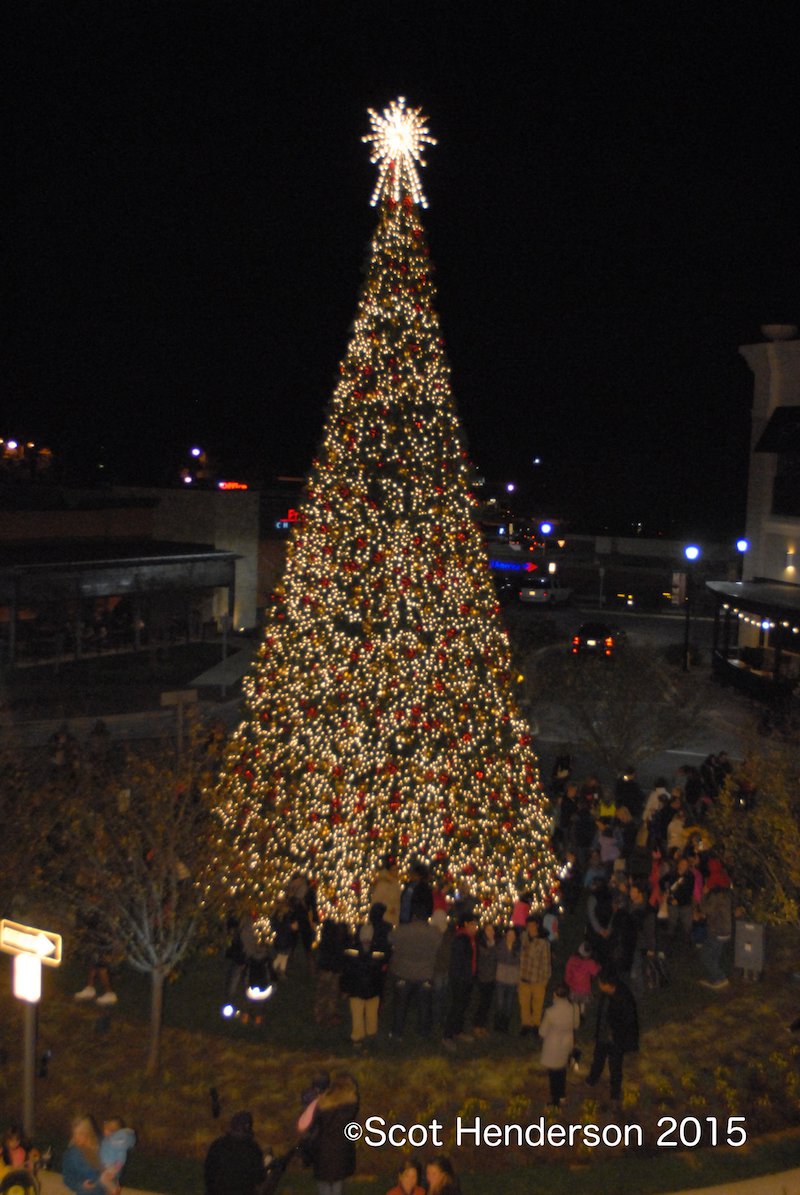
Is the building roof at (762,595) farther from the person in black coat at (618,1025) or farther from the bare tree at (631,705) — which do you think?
the person in black coat at (618,1025)

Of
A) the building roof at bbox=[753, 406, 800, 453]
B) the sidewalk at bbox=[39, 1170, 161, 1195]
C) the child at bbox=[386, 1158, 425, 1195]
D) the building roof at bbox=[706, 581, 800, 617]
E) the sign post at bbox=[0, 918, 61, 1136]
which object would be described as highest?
the building roof at bbox=[753, 406, 800, 453]

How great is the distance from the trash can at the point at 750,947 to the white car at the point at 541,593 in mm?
41230

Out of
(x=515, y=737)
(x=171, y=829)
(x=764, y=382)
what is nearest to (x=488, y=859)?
(x=515, y=737)

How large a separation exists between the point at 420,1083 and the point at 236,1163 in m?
2.94

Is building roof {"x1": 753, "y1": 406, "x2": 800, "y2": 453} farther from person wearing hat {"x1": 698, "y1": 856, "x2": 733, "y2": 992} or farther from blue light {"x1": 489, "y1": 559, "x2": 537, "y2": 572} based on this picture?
person wearing hat {"x1": 698, "y1": 856, "x2": 733, "y2": 992}

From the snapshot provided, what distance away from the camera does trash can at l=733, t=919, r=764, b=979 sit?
39.7ft

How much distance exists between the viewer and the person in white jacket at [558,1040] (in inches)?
366

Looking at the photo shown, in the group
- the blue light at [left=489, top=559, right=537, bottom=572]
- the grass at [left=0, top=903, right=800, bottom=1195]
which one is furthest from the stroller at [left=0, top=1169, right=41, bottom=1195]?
the blue light at [left=489, top=559, right=537, bottom=572]

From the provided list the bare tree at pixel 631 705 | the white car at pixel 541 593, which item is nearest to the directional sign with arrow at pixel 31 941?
the bare tree at pixel 631 705

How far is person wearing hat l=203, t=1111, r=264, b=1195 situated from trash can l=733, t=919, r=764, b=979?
6568 mm

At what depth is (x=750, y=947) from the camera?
1216cm

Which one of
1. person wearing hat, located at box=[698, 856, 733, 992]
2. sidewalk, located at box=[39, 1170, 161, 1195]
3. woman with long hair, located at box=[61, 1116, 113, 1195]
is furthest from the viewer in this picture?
person wearing hat, located at box=[698, 856, 733, 992]

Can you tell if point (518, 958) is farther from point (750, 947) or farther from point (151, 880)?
point (151, 880)

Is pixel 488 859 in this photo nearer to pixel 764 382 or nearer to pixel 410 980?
pixel 410 980
